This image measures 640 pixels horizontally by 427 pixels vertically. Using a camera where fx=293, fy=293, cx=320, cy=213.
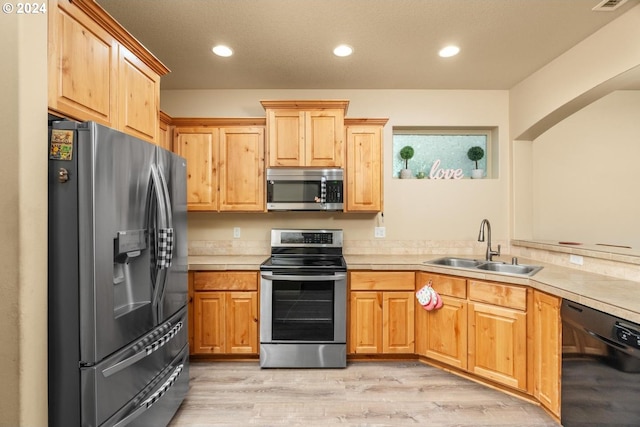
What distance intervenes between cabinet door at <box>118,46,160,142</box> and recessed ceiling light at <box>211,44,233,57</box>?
0.65 metres

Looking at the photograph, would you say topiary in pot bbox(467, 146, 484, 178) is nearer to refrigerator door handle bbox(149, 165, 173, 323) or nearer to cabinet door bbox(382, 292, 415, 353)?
cabinet door bbox(382, 292, 415, 353)

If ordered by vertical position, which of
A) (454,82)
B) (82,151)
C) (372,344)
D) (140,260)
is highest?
(454,82)

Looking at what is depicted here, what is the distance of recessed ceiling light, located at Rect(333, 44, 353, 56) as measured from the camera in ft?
8.05

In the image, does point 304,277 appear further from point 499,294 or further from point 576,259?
point 576,259

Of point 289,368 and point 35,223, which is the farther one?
point 289,368

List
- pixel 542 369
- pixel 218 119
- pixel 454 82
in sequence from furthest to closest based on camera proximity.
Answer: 1. pixel 454 82
2. pixel 218 119
3. pixel 542 369

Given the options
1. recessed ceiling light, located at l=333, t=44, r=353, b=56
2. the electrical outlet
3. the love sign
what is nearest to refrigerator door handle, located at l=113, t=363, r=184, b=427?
recessed ceiling light, located at l=333, t=44, r=353, b=56

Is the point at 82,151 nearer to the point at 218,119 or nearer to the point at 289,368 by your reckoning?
the point at 218,119

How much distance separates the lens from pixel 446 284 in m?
2.50

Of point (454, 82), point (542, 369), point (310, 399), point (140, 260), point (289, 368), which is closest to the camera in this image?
point (140, 260)

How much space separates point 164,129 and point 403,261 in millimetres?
2632

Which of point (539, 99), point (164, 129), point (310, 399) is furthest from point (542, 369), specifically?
point (164, 129)

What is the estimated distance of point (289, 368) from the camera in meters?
2.57

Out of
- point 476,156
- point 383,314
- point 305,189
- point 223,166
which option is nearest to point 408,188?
point 476,156
